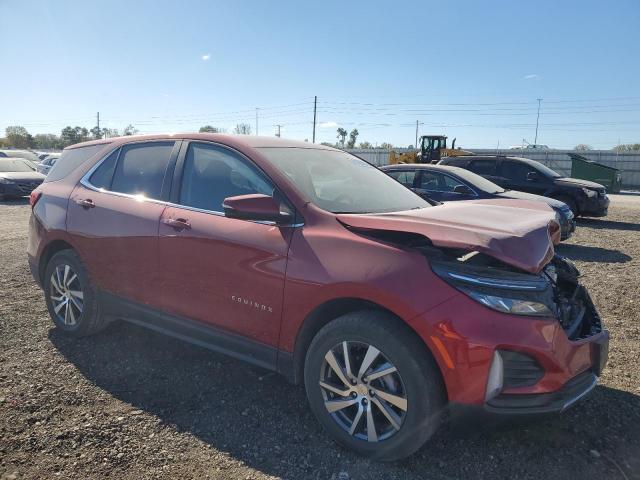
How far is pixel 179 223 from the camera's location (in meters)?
3.23

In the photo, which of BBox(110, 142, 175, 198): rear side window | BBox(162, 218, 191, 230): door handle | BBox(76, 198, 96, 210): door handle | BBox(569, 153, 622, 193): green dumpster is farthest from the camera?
BBox(569, 153, 622, 193): green dumpster

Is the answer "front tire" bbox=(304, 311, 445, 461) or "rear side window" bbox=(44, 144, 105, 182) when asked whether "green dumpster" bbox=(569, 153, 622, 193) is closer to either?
"rear side window" bbox=(44, 144, 105, 182)

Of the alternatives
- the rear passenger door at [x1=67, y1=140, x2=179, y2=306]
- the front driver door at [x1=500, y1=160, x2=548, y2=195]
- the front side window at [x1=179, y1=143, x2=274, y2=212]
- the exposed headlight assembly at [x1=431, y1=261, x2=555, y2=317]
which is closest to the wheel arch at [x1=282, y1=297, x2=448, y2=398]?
the exposed headlight assembly at [x1=431, y1=261, x2=555, y2=317]

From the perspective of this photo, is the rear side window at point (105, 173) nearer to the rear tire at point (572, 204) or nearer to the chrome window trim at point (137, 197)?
the chrome window trim at point (137, 197)

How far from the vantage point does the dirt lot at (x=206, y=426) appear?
2.48 meters

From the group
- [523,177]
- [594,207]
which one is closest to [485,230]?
[523,177]

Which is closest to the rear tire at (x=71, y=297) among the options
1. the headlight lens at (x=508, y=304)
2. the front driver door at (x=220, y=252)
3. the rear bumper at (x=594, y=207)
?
the front driver door at (x=220, y=252)

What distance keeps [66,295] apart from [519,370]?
3594mm

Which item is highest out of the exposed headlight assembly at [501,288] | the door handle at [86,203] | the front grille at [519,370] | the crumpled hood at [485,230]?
the crumpled hood at [485,230]

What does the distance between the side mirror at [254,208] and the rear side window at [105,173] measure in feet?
5.61

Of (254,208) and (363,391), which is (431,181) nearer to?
(254,208)

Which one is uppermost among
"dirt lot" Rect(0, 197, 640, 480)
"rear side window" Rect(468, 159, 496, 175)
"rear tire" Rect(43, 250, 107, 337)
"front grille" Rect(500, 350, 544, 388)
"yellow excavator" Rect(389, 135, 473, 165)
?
"yellow excavator" Rect(389, 135, 473, 165)

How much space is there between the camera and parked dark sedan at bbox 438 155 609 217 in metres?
11.3

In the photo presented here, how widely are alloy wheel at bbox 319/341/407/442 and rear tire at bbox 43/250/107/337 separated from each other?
2.28 m
